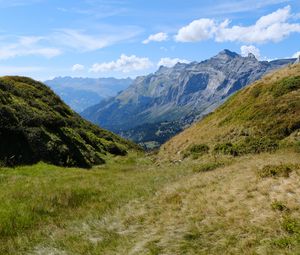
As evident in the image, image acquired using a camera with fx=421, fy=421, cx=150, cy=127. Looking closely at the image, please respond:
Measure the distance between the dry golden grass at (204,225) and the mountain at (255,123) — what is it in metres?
20.4

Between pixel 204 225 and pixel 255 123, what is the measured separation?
30.5 metres

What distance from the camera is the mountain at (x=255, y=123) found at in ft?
125

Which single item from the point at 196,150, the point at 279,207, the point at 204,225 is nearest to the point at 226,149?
the point at 196,150

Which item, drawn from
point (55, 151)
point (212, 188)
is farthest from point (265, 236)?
point (55, 151)

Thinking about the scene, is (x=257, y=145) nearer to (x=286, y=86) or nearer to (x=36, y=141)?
(x=286, y=86)


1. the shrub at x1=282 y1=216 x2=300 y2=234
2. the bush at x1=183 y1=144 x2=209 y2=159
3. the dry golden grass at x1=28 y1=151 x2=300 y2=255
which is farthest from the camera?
the bush at x1=183 y1=144 x2=209 y2=159

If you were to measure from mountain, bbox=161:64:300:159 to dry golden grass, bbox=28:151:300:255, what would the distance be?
66.9 feet

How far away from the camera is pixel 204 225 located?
13.3 metres

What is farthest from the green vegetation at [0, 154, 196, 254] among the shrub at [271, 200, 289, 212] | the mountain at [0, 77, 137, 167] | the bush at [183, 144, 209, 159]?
the bush at [183, 144, 209, 159]

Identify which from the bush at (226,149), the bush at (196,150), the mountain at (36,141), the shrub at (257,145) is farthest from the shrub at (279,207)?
the bush at (196,150)

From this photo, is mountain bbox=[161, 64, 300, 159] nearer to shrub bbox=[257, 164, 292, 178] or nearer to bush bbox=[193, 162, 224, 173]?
bush bbox=[193, 162, 224, 173]

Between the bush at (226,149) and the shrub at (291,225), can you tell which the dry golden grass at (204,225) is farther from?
the bush at (226,149)

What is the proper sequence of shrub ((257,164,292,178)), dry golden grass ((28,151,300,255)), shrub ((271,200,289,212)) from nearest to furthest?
1. dry golden grass ((28,151,300,255))
2. shrub ((271,200,289,212))
3. shrub ((257,164,292,178))

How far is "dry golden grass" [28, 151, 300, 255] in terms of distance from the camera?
11492mm
